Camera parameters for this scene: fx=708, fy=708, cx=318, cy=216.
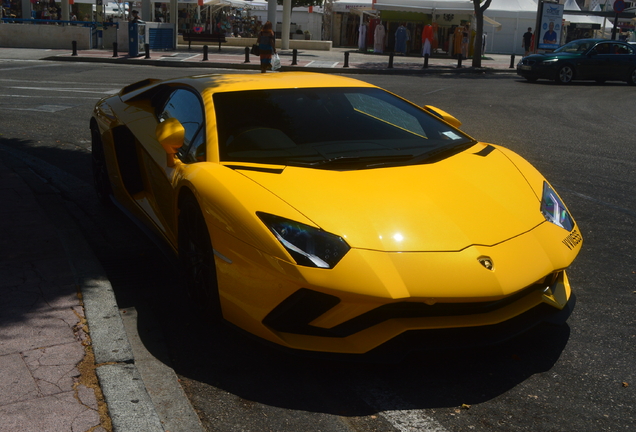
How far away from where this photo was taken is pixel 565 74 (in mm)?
22719

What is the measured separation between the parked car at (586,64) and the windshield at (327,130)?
19.4 metres

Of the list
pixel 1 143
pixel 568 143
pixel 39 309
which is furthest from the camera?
Answer: pixel 568 143

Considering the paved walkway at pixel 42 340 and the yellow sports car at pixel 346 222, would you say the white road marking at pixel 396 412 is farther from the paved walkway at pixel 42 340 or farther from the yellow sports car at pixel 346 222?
the paved walkway at pixel 42 340

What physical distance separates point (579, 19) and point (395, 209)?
49.0 metres

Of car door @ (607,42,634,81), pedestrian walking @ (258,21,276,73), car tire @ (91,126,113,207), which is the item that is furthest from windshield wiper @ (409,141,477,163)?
car door @ (607,42,634,81)

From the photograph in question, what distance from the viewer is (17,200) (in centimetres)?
584

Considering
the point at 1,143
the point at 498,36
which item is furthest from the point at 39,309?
the point at 498,36

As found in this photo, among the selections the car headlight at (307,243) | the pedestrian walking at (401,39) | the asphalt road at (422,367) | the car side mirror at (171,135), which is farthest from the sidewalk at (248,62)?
the car headlight at (307,243)

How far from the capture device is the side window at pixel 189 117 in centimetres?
414

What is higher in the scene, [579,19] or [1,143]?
[579,19]

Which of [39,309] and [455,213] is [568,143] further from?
[39,309]

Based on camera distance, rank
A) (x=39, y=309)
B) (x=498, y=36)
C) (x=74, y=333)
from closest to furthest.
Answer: (x=74, y=333) < (x=39, y=309) < (x=498, y=36)

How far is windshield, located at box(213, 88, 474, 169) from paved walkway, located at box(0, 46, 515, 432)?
3.71 feet

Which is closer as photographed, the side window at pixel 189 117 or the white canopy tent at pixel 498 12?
the side window at pixel 189 117
